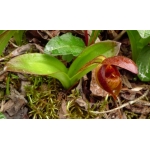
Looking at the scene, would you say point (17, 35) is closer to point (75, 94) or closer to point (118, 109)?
point (75, 94)

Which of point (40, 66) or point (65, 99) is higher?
point (40, 66)

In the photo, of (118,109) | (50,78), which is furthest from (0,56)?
(118,109)

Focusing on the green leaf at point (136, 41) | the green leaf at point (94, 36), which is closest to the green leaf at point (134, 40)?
the green leaf at point (136, 41)

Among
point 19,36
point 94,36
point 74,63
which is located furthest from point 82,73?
point 19,36

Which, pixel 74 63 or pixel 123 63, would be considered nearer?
pixel 123 63

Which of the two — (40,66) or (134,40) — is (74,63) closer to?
(40,66)

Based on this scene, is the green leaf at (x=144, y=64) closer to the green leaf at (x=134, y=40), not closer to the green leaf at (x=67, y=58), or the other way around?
the green leaf at (x=134, y=40)
